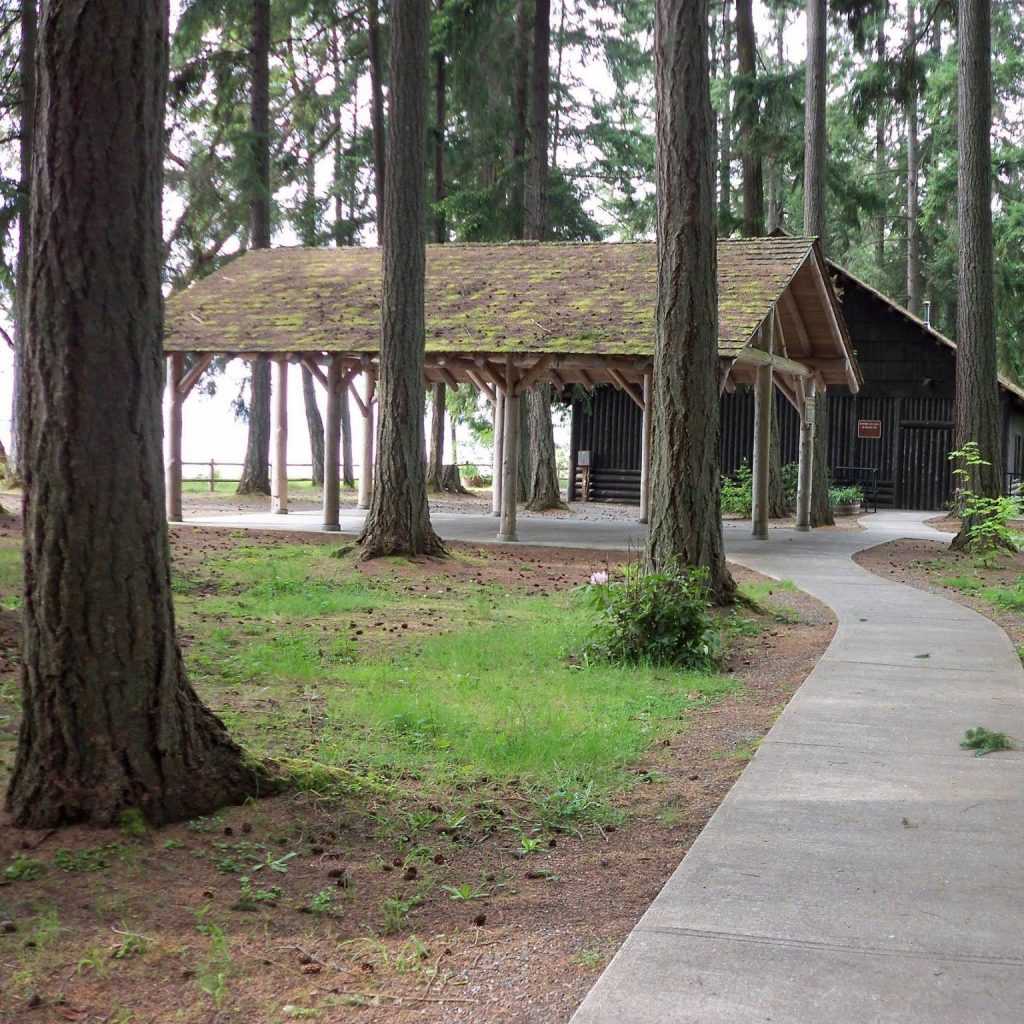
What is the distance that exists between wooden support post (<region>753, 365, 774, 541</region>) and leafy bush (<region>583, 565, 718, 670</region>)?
37.4ft

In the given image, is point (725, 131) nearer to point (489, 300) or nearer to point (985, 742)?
point (489, 300)

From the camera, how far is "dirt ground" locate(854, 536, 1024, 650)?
41.6 ft

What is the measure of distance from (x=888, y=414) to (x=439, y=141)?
45.0 ft

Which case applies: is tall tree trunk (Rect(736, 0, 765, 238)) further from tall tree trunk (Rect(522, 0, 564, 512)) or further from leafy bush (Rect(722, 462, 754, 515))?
leafy bush (Rect(722, 462, 754, 515))

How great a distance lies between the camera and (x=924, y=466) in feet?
105

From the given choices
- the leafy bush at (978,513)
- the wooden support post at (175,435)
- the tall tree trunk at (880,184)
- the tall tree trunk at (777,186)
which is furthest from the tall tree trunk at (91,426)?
the tall tree trunk at (777,186)

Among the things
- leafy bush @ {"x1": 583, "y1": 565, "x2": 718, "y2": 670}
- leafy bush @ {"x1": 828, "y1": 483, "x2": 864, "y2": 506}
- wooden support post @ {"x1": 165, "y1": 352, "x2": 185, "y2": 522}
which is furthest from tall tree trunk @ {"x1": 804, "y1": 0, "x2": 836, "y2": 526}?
leafy bush @ {"x1": 583, "y1": 565, "x2": 718, "y2": 670}

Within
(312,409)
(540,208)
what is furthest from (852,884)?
(312,409)

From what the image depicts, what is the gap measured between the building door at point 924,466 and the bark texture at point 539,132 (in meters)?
10.8

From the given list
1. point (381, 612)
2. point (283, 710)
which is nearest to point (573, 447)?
point (381, 612)

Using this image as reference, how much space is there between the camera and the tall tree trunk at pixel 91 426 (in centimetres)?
468

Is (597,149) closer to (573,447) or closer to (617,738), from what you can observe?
(573,447)

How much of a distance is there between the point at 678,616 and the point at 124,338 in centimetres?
551

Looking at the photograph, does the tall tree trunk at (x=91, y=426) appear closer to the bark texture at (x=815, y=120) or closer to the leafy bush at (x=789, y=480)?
the bark texture at (x=815, y=120)
